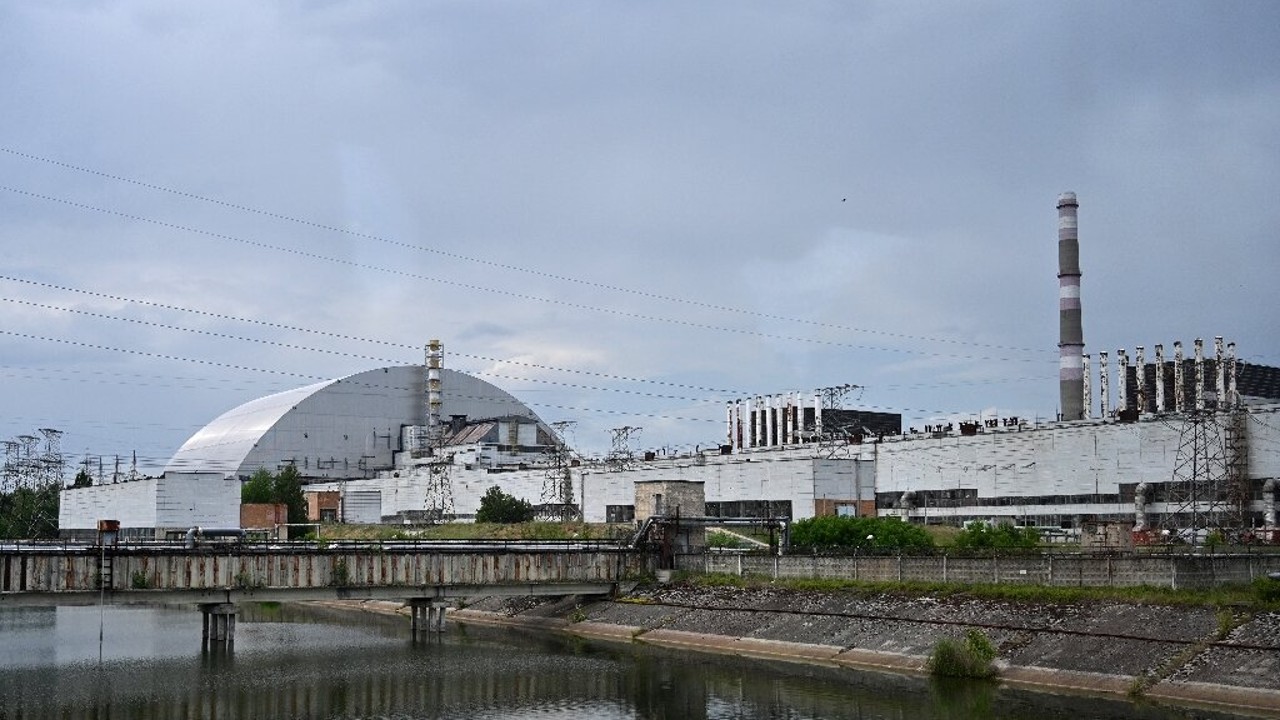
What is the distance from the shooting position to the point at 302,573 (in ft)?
172

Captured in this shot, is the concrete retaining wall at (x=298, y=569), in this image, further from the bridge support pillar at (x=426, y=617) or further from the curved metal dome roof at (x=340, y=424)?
the curved metal dome roof at (x=340, y=424)

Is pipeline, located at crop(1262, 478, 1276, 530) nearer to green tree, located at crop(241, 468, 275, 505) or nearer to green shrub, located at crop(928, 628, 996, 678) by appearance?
green shrub, located at crop(928, 628, 996, 678)

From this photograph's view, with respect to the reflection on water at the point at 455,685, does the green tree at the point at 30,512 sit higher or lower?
higher

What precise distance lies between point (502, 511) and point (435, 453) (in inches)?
1211

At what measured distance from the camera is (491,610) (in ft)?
224

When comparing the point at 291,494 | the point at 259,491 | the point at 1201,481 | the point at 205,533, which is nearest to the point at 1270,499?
the point at 1201,481

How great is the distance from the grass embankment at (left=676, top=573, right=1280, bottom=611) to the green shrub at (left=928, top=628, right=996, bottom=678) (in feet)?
12.5

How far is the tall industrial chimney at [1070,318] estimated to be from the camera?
324ft

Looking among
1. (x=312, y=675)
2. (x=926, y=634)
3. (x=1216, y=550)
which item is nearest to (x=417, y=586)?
(x=312, y=675)

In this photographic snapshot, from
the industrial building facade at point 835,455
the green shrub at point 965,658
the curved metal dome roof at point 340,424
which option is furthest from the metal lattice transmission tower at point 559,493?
the green shrub at point 965,658

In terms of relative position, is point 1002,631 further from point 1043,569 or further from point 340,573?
point 340,573

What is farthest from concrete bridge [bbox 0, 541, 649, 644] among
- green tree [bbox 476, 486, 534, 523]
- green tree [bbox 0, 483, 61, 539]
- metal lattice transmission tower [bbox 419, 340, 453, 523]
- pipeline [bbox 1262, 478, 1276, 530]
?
green tree [bbox 0, 483, 61, 539]

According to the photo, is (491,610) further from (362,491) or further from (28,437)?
(28,437)

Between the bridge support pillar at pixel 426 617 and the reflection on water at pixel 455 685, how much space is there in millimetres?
1079
